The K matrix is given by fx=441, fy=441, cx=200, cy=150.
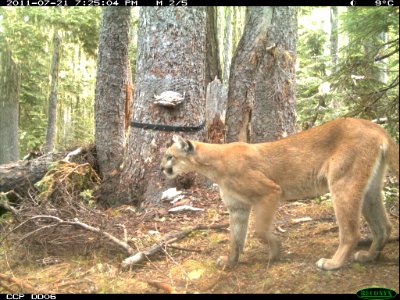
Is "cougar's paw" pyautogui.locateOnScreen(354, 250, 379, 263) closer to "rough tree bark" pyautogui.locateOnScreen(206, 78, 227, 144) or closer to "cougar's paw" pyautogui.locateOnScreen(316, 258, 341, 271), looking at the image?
"cougar's paw" pyautogui.locateOnScreen(316, 258, 341, 271)

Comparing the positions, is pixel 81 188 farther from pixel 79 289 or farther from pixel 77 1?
pixel 79 289

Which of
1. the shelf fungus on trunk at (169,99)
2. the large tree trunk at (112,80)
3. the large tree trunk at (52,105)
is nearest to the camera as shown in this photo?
the shelf fungus on trunk at (169,99)

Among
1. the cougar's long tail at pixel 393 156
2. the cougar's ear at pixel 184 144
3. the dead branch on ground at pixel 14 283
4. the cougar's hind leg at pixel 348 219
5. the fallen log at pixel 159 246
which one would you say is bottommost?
the dead branch on ground at pixel 14 283

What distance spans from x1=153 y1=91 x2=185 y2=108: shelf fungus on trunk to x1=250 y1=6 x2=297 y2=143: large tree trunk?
2252 millimetres

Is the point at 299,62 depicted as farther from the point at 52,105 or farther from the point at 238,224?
the point at 238,224

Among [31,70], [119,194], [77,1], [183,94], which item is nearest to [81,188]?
[119,194]

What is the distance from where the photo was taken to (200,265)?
4859 millimetres

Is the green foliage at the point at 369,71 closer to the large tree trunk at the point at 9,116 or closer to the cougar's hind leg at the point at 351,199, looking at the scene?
the cougar's hind leg at the point at 351,199

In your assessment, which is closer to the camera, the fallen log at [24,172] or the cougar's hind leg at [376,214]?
the cougar's hind leg at [376,214]

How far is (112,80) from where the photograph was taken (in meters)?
9.51

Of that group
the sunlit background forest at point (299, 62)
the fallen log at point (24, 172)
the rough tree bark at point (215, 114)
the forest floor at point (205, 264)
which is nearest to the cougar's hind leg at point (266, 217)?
the forest floor at point (205, 264)

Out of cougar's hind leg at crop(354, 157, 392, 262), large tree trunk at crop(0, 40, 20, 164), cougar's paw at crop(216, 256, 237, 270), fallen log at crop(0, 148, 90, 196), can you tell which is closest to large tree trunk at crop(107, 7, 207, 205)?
fallen log at crop(0, 148, 90, 196)

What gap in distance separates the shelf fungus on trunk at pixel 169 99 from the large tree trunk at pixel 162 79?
80mm

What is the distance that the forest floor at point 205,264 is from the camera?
3.74m
